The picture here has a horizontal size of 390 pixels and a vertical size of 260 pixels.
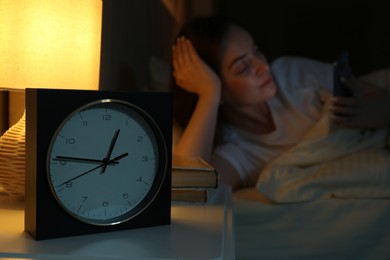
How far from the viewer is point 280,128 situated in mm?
1488

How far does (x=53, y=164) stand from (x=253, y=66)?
2.87ft

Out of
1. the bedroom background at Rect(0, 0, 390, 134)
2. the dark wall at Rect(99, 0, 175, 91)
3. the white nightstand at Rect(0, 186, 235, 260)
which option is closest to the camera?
the white nightstand at Rect(0, 186, 235, 260)

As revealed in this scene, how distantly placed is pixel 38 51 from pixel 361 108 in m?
0.82

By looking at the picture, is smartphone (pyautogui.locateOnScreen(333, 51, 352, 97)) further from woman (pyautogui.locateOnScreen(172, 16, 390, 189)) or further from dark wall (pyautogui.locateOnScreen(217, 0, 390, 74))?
dark wall (pyautogui.locateOnScreen(217, 0, 390, 74))

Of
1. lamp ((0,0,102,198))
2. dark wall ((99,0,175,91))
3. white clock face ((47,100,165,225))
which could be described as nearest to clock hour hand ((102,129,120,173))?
white clock face ((47,100,165,225))

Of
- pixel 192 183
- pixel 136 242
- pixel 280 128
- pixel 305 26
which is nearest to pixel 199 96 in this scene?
pixel 280 128

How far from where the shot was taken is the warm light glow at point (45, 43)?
2.70 feet

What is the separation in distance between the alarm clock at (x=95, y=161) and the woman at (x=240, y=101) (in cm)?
61

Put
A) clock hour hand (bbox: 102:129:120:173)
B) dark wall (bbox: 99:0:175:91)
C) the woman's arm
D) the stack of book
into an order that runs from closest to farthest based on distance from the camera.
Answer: clock hour hand (bbox: 102:129:120:173), the stack of book, dark wall (bbox: 99:0:175:91), the woman's arm

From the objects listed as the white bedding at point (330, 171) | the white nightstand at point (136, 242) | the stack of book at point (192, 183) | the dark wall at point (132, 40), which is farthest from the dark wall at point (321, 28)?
the white nightstand at point (136, 242)

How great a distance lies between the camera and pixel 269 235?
1186 mm

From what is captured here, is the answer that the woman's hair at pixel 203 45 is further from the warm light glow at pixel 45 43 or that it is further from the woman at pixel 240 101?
the warm light glow at pixel 45 43

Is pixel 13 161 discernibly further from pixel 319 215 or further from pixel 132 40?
pixel 132 40

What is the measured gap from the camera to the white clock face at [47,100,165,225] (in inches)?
28.2
